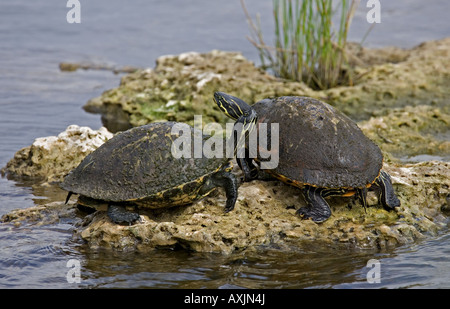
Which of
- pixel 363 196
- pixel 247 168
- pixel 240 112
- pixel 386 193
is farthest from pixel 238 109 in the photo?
pixel 386 193

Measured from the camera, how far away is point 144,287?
4293 millimetres

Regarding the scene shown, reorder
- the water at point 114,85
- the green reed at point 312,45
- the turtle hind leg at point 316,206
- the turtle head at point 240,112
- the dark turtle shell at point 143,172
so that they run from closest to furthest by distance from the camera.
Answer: the water at point 114,85 → the dark turtle shell at point 143,172 → the turtle hind leg at point 316,206 → the turtle head at point 240,112 → the green reed at point 312,45

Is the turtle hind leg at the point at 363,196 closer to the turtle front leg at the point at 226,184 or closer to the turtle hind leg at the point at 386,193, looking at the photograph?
the turtle hind leg at the point at 386,193

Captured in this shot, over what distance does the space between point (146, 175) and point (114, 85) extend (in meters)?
6.82

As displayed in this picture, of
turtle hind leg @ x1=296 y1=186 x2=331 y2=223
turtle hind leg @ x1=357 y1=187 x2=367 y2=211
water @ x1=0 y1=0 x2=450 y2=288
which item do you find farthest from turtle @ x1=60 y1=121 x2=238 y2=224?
turtle hind leg @ x1=357 y1=187 x2=367 y2=211

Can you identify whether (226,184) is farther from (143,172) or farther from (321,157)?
(321,157)

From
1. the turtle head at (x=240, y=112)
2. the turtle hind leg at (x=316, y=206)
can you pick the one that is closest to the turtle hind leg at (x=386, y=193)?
the turtle hind leg at (x=316, y=206)

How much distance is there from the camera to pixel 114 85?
37.0 ft

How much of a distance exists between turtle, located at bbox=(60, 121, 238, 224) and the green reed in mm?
4499

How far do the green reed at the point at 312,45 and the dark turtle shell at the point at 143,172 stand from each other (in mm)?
4524

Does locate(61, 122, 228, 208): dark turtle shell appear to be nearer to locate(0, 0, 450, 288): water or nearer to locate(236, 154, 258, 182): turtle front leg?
locate(236, 154, 258, 182): turtle front leg

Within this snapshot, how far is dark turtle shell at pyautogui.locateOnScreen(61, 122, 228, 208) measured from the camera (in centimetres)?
477

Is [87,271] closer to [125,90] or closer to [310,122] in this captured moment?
[310,122]

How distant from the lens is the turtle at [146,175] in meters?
→ 4.78
